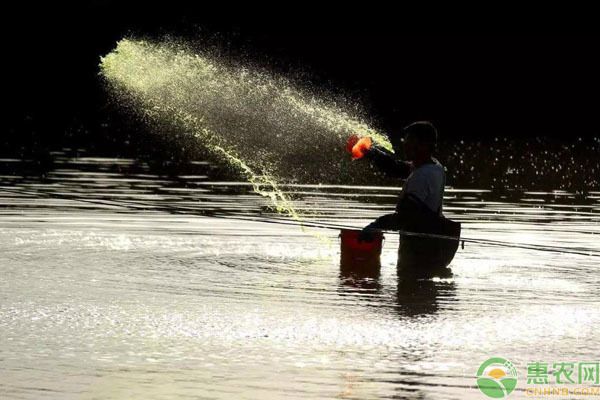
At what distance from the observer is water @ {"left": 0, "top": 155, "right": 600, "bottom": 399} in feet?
33.2

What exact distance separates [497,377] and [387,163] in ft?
19.2

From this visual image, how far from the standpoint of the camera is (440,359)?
10.9 metres

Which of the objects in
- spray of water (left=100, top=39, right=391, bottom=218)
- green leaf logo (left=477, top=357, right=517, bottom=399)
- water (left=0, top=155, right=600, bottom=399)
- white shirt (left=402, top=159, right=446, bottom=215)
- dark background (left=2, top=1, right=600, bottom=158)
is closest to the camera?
green leaf logo (left=477, top=357, right=517, bottom=399)

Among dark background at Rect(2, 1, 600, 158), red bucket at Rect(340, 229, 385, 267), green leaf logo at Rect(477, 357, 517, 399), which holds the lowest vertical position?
green leaf logo at Rect(477, 357, 517, 399)

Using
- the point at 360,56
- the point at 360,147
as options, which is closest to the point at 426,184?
A: the point at 360,147

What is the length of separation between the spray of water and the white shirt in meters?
1.22

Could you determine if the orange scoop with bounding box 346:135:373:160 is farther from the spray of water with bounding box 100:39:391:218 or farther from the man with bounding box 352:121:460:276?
the spray of water with bounding box 100:39:391:218

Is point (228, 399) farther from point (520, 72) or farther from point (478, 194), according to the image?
point (520, 72)

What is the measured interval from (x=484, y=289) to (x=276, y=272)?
7.15ft

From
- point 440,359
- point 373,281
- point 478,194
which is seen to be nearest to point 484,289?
point 373,281

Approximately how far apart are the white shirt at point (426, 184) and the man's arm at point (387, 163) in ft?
1.28

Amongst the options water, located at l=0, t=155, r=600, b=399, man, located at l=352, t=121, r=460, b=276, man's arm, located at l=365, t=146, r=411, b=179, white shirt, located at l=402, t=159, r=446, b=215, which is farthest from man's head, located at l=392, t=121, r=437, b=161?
water, located at l=0, t=155, r=600, b=399

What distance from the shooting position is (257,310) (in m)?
12.9

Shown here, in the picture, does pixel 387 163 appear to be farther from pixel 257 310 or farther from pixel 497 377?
pixel 497 377
